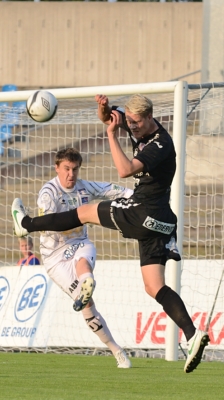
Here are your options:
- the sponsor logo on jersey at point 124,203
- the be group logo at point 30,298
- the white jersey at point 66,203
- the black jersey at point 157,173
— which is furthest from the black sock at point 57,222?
the be group logo at point 30,298

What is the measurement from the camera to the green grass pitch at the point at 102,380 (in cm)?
583

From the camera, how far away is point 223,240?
12.1 meters

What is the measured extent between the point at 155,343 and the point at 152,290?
151 inches

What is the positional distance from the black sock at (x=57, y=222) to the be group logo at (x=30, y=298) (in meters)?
3.88

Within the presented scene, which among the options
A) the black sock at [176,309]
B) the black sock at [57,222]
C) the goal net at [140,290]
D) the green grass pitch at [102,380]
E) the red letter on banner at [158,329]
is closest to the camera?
the green grass pitch at [102,380]

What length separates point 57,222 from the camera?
6.96 meters

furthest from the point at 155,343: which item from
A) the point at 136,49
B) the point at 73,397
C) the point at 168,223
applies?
the point at 136,49

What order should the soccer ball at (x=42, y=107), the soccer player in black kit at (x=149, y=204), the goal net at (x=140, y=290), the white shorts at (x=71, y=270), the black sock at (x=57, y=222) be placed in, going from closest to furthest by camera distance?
the soccer player in black kit at (x=149, y=204) → the black sock at (x=57, y=222) → the soccer ball at (x=42, y=107) → the white shorts at (x=71, y=270) → the goal net at (x=140, y=290)

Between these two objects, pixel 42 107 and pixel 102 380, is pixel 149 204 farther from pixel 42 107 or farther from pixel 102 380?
pixel 42 107

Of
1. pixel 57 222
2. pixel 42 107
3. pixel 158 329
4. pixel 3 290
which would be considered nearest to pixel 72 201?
pixel 42 107

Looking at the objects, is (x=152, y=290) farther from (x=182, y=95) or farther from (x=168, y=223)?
(x=182, y=95)

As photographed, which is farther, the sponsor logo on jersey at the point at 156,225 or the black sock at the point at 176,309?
the sponsor logo on jersey at the point at 156,225

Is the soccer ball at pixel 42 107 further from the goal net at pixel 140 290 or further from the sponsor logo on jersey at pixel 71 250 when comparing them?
the goal net at pixel 140 290

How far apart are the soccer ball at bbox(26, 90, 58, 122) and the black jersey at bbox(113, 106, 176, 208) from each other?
1.28m
